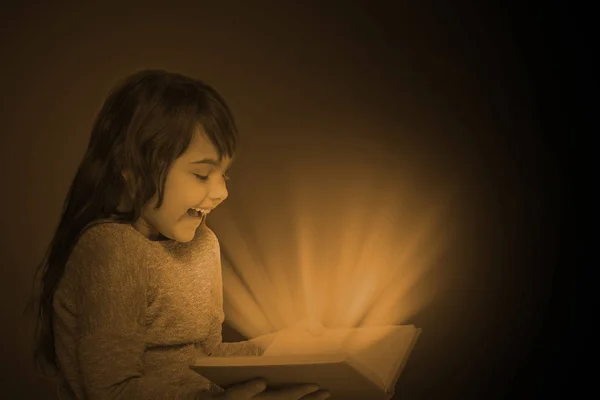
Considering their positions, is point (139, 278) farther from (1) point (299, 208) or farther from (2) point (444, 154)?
(2) point (444, 154)

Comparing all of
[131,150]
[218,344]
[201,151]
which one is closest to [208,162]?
[201,151]

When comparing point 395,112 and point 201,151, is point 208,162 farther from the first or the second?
point 395,112

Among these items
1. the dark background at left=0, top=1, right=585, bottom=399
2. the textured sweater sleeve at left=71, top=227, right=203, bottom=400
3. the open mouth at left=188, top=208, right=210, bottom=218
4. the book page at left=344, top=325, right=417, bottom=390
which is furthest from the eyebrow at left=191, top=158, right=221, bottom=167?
the book page at left=344, top=325, right=417, bottom=390

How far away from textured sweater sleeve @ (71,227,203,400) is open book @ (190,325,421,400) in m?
0.16

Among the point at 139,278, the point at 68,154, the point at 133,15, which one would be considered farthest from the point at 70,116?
the point at 139,278

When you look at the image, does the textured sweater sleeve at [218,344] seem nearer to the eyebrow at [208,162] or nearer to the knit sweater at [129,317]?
the knit sweater at [129,317]

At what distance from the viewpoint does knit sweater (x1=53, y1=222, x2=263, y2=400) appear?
1263mm

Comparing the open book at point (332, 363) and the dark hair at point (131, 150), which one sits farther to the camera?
the dark hair at point (131, 150)

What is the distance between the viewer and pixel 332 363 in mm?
1155

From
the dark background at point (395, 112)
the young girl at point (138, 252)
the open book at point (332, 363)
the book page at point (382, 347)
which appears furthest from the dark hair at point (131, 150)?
the book page at point (382, 347)

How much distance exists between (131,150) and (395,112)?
0.71 metres

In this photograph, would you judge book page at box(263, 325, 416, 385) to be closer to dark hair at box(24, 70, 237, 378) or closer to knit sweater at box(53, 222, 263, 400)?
knit sweater at box(53, 222, 263, 400)

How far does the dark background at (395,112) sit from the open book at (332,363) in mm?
368

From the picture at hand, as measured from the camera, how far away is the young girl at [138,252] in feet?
4.17
